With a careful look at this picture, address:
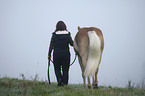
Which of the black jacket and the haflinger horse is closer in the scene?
the haflinger horse

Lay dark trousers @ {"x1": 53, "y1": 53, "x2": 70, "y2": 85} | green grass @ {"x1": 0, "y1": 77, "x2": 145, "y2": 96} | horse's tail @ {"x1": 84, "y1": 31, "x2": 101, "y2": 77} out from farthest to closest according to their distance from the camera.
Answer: dark trousers @ {"x1": 53, "y1": 53, "x2": 70, "y2": 85}
horse's tail @ {"x1": 84, "y1": 31, "x2": 101, "y2": 77}
green grass @ {"x1": 0, "y1": 77, "x2": 145, "y2": 96}

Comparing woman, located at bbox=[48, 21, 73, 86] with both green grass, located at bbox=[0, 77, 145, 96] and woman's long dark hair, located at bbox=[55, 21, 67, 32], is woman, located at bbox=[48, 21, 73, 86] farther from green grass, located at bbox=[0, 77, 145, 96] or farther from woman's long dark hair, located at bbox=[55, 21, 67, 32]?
green grass, located at bbox=[0, 77, 145, 96]

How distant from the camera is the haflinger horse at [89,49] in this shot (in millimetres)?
Answer: 6723

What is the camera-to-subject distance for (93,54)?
6.78m

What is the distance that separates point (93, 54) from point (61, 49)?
118 cm

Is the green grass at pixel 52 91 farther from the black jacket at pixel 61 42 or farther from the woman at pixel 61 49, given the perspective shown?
the black jacket at pixel 61 42

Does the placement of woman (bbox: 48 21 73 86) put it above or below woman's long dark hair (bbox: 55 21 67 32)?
below

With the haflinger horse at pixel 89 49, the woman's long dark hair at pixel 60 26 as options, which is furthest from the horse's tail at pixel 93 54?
the woman's long dark hair at pixel 60 26

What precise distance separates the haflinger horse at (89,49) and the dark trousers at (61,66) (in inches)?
19.4

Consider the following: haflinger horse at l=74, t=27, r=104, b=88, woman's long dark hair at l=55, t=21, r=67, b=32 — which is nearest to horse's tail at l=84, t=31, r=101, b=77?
haflinger horse at l=74, t=27, r=104, b=88

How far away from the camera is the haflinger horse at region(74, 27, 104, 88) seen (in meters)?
6.72

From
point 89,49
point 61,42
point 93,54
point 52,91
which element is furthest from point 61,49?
point 52,91

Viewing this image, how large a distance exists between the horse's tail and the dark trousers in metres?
0.89

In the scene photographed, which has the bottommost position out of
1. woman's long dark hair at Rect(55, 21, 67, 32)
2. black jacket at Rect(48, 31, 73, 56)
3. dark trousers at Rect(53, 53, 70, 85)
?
dark trousers at Rect(53, 53, 70, 85)
